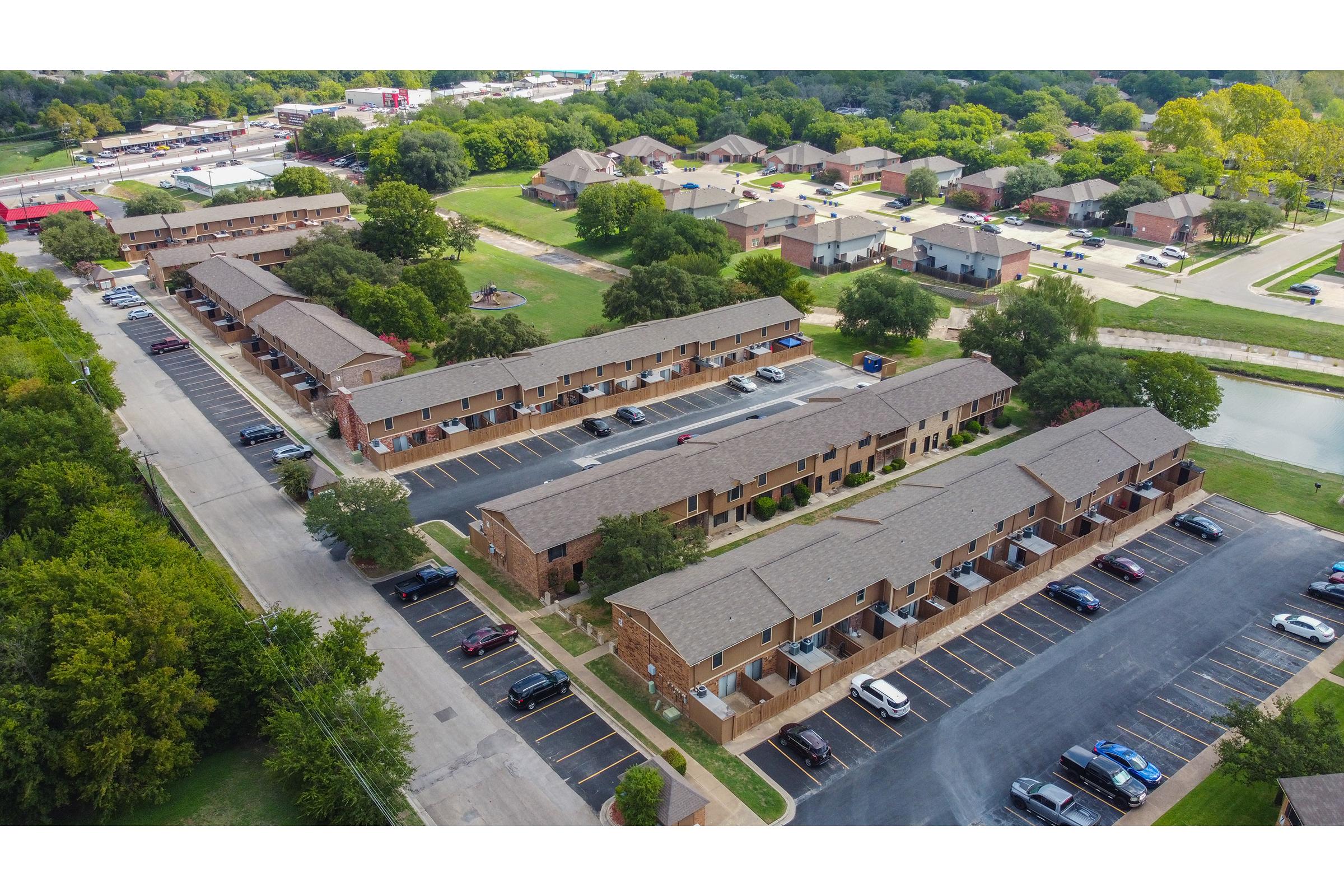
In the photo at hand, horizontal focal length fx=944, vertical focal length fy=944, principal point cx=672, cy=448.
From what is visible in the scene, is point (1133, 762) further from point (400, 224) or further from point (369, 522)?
point (400, 224)

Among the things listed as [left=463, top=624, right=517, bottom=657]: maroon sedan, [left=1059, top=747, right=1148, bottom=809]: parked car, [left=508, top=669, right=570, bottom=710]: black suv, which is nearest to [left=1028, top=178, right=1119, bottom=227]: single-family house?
[left=1059, top=747, right=1148, bottom=809]: parked car

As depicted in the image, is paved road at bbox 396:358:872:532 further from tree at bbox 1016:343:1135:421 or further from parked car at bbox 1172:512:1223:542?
parked car at bbox 1172:512:1223:542

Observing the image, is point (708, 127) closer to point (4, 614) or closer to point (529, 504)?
point (529, 504)

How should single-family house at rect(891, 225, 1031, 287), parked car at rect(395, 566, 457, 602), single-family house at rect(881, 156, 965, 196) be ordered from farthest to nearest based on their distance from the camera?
single-family house at rect(881, 156, 965, 196) → single-family house at rect(891, 225, 1031, 287) → parked car at rect(395, 566, 457, 602)

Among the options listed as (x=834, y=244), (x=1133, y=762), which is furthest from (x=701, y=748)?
(x=834, y=244)

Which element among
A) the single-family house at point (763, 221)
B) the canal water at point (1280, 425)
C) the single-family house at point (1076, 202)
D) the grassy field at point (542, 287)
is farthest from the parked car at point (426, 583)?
the single-family house at point (1076, 202)

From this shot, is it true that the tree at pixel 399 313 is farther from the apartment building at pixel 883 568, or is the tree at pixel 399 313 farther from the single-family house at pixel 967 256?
the single-family house at pixel 967 256
